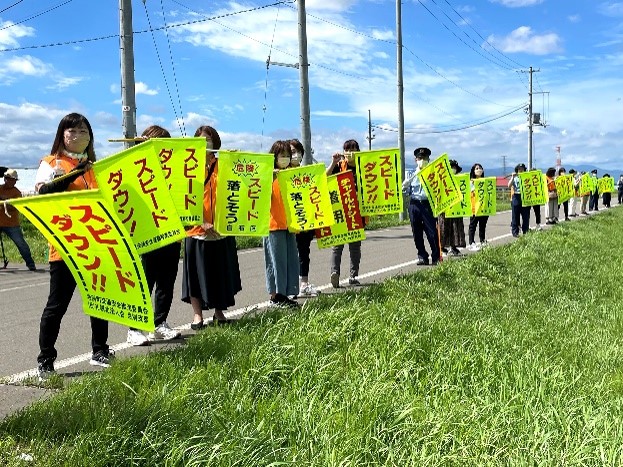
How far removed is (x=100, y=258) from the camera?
3584 mm

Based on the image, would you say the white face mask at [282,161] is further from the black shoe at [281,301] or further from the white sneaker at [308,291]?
the white sneaker at [308,291]

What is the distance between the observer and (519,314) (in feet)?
21.6

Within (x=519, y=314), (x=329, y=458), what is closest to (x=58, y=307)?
(x=329, y=458)

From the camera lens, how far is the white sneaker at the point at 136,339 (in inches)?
214

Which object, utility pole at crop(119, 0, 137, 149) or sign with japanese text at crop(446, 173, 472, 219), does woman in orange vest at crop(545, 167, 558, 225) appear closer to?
sign with japanese text at crop(446, 173, 472, 219)

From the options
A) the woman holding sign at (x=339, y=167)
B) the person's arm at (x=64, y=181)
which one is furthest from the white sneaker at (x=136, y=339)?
the woman holding sign at (x=339, y=167)

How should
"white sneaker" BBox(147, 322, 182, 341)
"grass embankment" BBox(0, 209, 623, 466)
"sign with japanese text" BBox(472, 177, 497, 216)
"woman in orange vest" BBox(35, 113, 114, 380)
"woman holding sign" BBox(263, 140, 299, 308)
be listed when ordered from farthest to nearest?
1. "sign with japanese text" BBox(472, 177, 497, 216)
2. "woman holding sign" BBox(263, 140, 299, 308)
3. "white sneaker" BBox(147, 322, 182, 341)
4. "woman in orange vest" BBox(35, 113, 114, 380)
5. "grass embankment" BBox(0, 209, 623, 466)

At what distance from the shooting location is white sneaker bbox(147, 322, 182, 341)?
5579 mm

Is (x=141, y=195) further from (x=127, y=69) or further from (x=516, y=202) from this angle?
(x=516, y=202)

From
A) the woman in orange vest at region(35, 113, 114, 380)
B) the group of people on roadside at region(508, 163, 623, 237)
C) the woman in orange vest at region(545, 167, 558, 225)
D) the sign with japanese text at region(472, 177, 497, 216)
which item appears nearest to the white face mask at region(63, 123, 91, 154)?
the woman in orange vest at region(35, 113, 114, 380)

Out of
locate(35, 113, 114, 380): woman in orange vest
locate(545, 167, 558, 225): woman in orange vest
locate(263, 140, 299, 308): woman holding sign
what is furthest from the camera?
locate(545, 167, 558, 225): woman in orange vest

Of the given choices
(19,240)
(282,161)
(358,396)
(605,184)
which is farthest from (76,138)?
(605,184)

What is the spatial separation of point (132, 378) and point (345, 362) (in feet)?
5.07

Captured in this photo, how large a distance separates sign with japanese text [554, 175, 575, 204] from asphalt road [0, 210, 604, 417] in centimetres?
830
